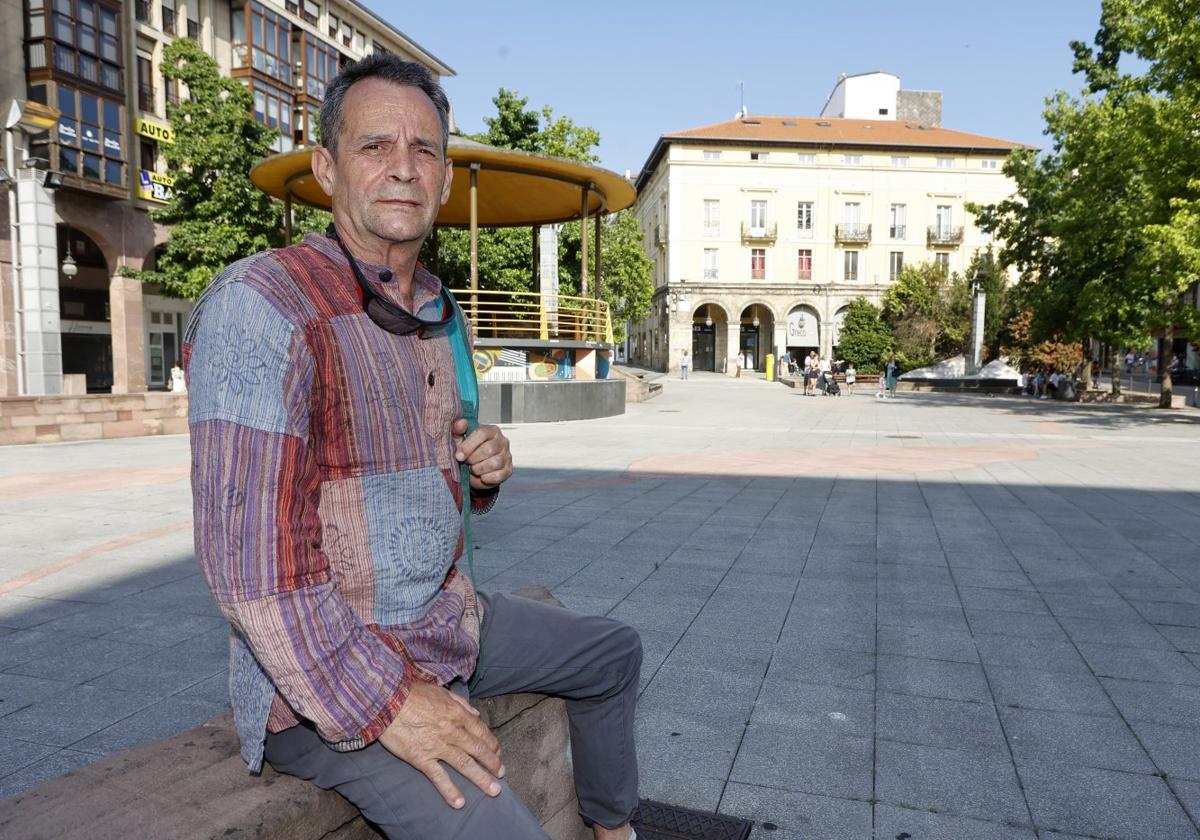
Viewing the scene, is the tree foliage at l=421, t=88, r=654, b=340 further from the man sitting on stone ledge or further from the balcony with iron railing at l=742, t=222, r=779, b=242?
the man sitting on stone ledge

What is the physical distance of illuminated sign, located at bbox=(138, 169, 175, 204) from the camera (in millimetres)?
26931

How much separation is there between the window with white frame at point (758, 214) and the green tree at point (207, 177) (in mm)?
33749

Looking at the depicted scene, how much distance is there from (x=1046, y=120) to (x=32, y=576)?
24539 mm

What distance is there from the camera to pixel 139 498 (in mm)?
7992

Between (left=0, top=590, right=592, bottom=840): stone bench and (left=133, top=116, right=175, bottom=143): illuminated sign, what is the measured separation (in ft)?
99.6

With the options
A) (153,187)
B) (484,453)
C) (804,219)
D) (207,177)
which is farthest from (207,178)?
(804,219)

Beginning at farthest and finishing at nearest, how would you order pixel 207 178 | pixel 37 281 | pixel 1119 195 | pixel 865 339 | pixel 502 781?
pixel 865 339 → pixel 207 178 → pixel 1119 195 → pixel 37 281 → pixel 502 781

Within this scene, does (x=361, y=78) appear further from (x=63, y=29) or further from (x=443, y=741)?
(x=63, y=29)

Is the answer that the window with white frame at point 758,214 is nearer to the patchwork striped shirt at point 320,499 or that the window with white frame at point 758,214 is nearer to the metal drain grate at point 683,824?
the metal drain grate at point 683,824

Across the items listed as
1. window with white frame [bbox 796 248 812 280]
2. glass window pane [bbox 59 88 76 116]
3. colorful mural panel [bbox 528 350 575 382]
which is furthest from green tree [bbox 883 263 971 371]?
glass window pane [bbox 59 88 76 116]

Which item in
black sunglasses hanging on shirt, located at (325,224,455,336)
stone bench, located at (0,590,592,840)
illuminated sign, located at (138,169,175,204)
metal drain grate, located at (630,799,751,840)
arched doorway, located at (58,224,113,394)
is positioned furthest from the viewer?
arched doorway, located at (58,224,113,394)

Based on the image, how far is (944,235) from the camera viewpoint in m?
51.9

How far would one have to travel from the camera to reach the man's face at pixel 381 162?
1648mm

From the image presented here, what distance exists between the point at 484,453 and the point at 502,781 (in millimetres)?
662
